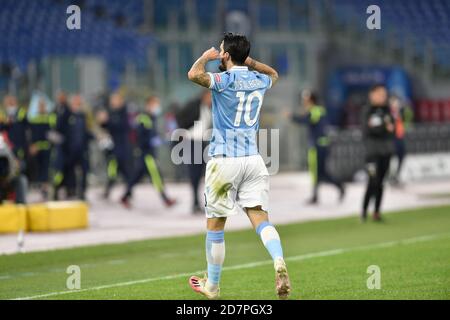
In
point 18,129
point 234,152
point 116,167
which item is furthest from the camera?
point 116,167

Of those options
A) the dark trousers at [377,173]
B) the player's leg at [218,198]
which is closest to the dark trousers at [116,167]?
the dark trousers at [377,173]

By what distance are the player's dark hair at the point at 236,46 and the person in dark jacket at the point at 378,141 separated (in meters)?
9.41

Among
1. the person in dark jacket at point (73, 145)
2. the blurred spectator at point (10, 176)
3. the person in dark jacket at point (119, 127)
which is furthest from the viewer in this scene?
the person in dark jacket at point (119, 127)

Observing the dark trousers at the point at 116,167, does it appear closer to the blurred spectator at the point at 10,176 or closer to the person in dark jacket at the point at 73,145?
the person in dark jacket at the point at 73,145

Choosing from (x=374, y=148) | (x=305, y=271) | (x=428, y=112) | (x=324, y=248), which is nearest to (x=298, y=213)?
(x=374, y=148)

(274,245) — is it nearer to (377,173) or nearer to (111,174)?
(377,173)

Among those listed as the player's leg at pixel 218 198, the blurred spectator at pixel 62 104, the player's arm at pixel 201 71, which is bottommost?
the player's leg at pixel 218 198

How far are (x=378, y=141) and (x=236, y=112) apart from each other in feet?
31.1

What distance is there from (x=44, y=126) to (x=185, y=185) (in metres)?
5.47

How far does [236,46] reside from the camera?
10086 millimetres

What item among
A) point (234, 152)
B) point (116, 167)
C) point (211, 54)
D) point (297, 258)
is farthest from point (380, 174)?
point (211, 54)

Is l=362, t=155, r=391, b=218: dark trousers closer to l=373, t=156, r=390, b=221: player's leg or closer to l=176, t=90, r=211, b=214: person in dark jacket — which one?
l=373, t=156, r=390, b=221: player's leg

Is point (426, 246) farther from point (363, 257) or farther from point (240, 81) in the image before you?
point (240, 81)

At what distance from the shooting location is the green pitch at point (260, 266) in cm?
1100
